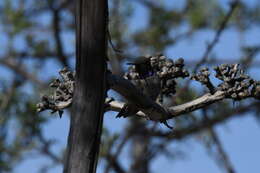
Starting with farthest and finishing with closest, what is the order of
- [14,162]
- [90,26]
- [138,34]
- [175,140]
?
[138,34] → [175,140] → [14,162] → [90,26]

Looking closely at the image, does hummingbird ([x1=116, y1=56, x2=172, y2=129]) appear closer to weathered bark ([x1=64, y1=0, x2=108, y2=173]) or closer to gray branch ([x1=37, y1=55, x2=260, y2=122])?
gray branch ([x1=37, y1=55, x2=260, y2=122])

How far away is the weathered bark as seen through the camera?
4.65ft

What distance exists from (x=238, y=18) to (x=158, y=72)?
4639 millimetres

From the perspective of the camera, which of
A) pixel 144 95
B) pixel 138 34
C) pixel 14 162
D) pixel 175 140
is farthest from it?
pixel 138 34

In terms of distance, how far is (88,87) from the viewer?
145 cm

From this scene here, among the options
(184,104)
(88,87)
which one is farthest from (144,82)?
(88,87)

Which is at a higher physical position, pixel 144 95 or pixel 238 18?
pixel 238 18

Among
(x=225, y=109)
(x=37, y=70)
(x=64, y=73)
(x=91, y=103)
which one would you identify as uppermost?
(x=37, y=70)

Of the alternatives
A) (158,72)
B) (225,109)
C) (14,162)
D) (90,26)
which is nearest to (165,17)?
(225,109)

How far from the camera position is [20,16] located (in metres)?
6.05

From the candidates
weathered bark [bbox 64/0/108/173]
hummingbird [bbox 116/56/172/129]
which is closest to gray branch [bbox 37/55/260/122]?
hummingbird [bbox 116/56/172/129]

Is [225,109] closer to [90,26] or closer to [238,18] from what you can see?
→ [238,18]

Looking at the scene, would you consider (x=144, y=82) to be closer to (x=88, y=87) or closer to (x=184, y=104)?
(x=184, y=104)

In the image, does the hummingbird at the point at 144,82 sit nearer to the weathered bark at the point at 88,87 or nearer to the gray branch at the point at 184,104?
the gray branch at the point at 184,104
